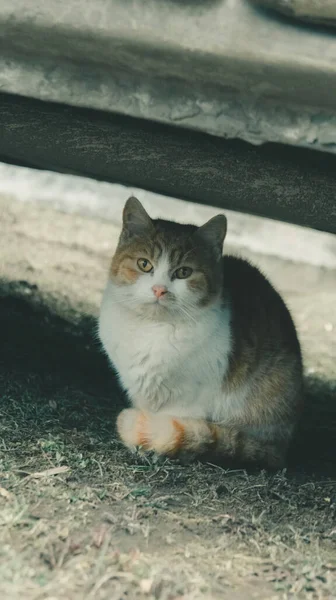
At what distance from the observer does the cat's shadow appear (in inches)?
89.4

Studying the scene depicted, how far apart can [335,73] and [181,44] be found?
280mm

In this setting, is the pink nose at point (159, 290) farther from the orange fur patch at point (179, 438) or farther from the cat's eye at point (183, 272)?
the orange fur patch at point (179, 438)

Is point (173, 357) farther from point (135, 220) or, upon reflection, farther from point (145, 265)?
point (135, 220)

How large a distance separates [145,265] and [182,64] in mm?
640

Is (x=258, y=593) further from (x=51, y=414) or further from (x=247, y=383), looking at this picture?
(x=51, y=414)

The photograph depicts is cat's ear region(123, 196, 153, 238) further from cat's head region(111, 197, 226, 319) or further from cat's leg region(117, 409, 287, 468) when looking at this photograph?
→ cat's leg region(117, 409, 287, 468)

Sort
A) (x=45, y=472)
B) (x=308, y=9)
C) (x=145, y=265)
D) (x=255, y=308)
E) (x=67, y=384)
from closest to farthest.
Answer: (x=308, y=9) < (x=45, y=472) < (x=145, y=265) < (x=255, y=308) < (x=67, y=384)

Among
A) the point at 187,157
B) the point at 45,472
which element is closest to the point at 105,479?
the point at 45,472

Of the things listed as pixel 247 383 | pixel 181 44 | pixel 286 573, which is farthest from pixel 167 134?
pixel 286 573

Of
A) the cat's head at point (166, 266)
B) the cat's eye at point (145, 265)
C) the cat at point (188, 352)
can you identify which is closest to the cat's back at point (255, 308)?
the cat at point (188, 352)

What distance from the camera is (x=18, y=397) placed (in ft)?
7.61

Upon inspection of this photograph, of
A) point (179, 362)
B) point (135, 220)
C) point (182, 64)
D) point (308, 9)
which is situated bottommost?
point (179, 362)

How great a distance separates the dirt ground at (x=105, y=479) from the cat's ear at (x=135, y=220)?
0.52 m

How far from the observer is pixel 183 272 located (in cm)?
209
